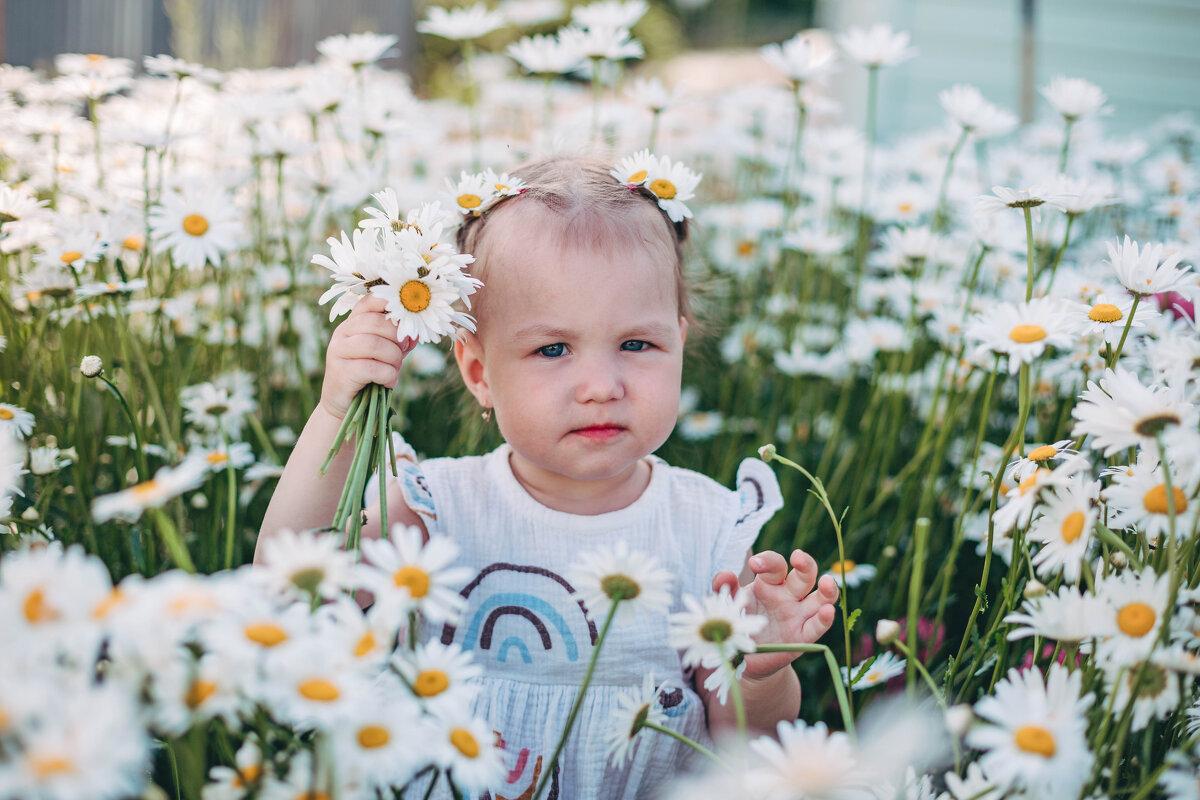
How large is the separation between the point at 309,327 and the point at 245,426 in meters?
0.34

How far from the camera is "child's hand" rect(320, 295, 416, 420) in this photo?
118 centimetres

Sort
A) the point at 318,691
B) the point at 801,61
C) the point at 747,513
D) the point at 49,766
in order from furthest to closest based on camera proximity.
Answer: the point at 801,61 < the point at 747,513 < the point at 318,691 < the point at 49,766

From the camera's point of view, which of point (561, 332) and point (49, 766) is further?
point (561, 332)

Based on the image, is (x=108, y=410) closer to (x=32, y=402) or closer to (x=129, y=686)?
(x=32, y=402)

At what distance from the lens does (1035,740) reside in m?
0.79

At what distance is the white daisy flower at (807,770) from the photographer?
0.83 meters

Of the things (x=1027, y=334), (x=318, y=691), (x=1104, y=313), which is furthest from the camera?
(x=1104, y=313)

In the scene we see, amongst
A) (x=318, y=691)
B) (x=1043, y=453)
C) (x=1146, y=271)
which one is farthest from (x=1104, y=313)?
(x=318, y=691)

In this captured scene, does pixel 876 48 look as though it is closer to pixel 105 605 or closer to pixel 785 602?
pixel 785 602

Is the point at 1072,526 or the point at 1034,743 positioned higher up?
the point at 1072,526

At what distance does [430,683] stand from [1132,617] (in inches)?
25.2

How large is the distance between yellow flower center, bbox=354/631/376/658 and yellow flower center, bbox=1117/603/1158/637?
0.67 metres

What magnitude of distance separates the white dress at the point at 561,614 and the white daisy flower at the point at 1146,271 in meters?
0.57

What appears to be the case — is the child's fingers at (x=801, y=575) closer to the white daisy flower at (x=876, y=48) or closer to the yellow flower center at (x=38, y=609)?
the yellow flower center at (x=38, y=609)
